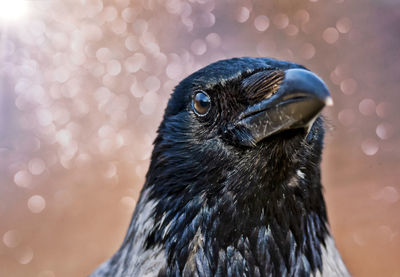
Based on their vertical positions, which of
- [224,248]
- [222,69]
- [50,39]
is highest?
[50,39]

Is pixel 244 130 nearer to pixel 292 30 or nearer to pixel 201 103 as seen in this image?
pixel 201 103

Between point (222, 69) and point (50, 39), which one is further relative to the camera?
point (50, 39)

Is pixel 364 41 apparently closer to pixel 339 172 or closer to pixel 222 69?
pixel 339 172

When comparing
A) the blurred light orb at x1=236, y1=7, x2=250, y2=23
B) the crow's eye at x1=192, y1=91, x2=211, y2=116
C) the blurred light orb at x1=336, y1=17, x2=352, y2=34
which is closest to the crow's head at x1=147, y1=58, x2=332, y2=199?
the crow's eye at x1=192, y1=91, x2=211, y2=116

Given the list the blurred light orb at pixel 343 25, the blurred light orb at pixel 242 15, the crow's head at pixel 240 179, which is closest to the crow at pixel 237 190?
the crow's head at pixel 240 179

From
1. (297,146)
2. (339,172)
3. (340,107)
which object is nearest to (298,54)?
(340,107)

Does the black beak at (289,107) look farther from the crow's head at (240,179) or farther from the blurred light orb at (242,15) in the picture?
the blurred light orb at (242,15)

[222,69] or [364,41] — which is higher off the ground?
[364,41]
